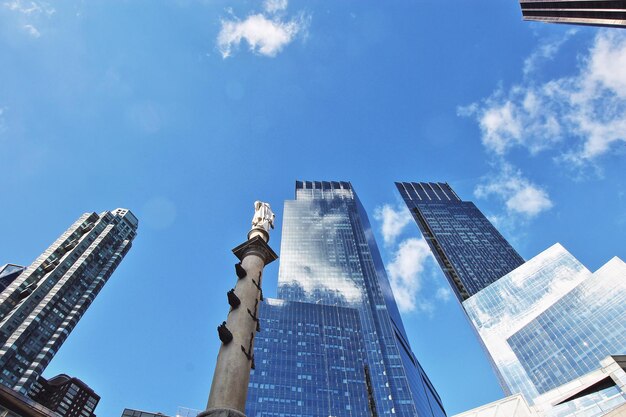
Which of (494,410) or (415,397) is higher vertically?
(415,397)

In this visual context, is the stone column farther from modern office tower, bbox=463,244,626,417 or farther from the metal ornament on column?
modern office tower, bbox=463,244,626,417

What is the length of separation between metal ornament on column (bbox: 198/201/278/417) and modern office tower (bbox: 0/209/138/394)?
86.2m

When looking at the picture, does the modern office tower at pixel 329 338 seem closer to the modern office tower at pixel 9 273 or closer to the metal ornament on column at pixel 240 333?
the modern office tower at pixel 9 273

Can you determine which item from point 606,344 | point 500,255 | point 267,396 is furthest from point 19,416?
point 500,255

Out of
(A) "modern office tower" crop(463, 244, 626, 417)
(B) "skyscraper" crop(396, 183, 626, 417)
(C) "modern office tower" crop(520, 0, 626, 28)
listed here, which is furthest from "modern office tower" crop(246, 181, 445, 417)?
(C) "modern office tower" crop(520, 0, 626, 28)

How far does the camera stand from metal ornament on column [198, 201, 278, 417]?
7844 millimetres

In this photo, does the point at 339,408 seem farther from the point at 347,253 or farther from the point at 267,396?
the point at 347,253

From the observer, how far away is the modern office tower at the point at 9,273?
11569cm

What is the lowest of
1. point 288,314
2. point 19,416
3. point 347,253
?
point 19,416

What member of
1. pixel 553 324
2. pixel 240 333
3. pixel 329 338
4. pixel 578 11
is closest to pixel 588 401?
pixel 553 324

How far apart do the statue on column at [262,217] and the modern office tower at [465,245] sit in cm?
14133

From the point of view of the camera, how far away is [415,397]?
115875mm

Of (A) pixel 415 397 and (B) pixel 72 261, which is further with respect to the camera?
(A) pixel 415 397

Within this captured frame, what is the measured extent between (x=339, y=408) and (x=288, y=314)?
33718mm
